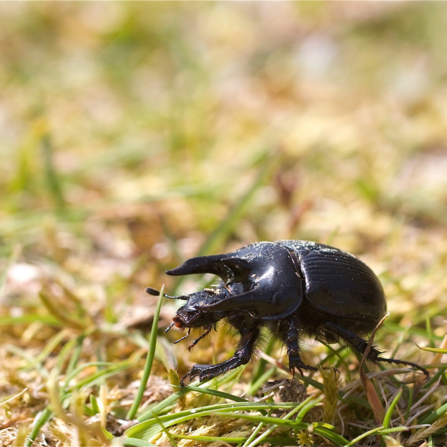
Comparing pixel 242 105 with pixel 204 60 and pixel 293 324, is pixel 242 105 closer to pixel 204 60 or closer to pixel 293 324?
pixel 204 60

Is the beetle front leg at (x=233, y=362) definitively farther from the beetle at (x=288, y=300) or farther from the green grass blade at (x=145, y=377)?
the green grass blade at (x=145, y=377)

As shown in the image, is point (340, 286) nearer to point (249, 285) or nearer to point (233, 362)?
point (249, 285)

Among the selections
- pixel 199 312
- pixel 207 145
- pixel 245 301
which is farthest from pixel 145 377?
pixel 207 145

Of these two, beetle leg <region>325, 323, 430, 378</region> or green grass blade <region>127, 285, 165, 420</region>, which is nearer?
green grass blade <region>127, 285, 165, 420</region>

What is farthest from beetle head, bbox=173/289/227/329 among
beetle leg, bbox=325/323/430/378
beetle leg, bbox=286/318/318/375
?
beetle leg, bbox=325/323/430/378

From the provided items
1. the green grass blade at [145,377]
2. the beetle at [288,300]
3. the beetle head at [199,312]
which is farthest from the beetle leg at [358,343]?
the green grass blade at [145,377]

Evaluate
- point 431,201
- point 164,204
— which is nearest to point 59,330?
point 164,204

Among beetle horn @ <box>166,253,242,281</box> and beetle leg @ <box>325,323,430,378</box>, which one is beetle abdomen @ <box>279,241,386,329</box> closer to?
beetle leg @ <box>325,323,430,378</box>
